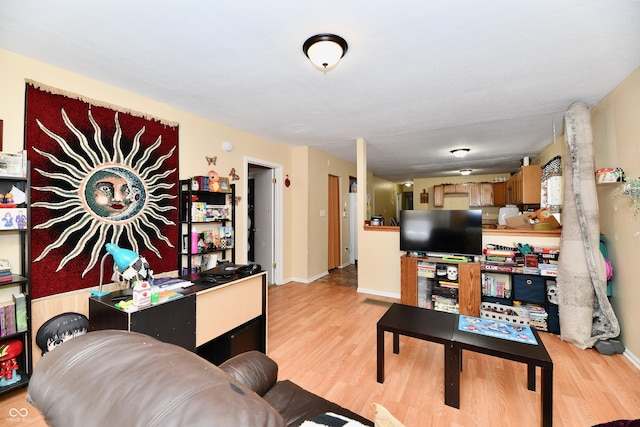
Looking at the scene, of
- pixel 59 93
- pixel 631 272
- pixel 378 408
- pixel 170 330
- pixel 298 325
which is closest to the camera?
pixel 378 408

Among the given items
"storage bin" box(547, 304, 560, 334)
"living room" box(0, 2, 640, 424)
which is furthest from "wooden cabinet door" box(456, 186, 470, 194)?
"storage bin" box(547, 304, 560, 334)

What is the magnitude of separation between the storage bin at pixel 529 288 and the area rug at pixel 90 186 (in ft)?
12.4

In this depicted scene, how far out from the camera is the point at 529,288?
117 inches

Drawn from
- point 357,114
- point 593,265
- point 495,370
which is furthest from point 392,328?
point 357,114

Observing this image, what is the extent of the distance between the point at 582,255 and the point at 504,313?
949 mm

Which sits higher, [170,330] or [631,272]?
[631,272]

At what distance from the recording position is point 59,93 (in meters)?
2.15

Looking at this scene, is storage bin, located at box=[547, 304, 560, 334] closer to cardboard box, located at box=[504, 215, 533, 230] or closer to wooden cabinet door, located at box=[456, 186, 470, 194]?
cardboard box, located at box=[504, 215, 533, 230]

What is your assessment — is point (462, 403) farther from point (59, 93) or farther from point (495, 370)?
point (59, 93)

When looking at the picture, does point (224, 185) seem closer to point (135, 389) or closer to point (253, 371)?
point (253, 371)

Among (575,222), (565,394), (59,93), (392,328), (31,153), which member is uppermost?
(59,93)

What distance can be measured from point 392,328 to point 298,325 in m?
1.36

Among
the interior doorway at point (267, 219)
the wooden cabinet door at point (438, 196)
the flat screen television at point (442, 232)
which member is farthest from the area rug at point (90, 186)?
the wooden cabinet door at point (438, 196)

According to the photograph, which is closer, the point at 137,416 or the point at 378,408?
the point at 137,416
